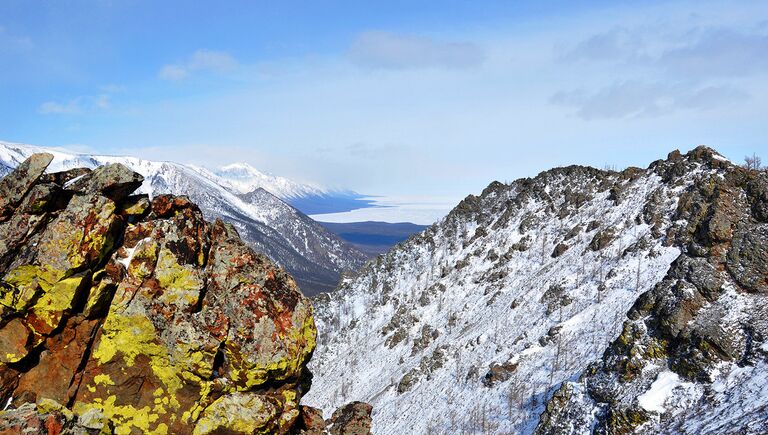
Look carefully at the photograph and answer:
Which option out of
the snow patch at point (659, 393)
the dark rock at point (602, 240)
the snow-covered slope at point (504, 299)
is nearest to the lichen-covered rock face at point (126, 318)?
the snow patch at point (659, 393)

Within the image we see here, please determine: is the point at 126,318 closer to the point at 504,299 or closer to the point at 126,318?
the point at 126,318

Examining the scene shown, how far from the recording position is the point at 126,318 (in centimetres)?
1983

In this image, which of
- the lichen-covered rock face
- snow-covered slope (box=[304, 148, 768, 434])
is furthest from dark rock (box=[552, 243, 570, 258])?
the lichen-covered rock face

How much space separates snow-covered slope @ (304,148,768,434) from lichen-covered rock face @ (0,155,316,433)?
33.3m

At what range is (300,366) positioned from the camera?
2170 cm

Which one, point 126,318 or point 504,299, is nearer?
point 126,318

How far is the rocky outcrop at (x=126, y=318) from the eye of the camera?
62.1 ft

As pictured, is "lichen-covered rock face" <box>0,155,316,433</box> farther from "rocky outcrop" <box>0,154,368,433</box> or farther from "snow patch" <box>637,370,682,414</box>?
"snow patch" <box>637,370,682,414</box>

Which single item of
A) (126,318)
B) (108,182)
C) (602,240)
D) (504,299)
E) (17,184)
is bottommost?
(504,299)

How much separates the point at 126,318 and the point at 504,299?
95523 millimetres

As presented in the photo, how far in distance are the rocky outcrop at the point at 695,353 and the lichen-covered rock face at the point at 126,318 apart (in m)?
28.2

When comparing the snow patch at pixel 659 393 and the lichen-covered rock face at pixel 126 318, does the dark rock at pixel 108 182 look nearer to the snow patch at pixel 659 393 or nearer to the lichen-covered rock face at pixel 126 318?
the lichen-covered rock face at pixel 126 318

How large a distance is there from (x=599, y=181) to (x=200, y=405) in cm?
11820

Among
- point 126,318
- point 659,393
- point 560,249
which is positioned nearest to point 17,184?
point 126,318
